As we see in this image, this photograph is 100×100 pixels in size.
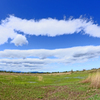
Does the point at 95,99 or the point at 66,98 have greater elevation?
the point at 95,99

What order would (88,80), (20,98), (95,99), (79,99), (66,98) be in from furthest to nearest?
(88,80) < (20,98) < (66,98) < (79,99) < (95,99)

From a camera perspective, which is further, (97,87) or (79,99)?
(97,87)

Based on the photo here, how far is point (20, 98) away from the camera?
1614cm

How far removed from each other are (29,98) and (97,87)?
428 inches

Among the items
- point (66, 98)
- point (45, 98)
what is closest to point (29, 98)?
point (45, 98)

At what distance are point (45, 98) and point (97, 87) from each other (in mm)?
8415

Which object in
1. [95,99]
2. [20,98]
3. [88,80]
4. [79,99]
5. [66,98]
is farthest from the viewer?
[88,80]

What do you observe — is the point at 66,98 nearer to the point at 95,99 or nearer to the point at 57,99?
the point at 57,99

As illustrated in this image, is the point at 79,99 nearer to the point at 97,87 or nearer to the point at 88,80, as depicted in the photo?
the point at 97,87

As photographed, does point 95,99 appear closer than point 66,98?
Yes

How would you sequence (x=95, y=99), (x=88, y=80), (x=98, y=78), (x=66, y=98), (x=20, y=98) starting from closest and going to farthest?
(x=95, y=99), (x=66, y=98), (x=20, y=98), (x=98, y=78), (x=88, y=80)

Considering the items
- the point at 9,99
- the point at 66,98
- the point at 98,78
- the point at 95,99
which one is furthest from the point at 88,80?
the point at 9,99

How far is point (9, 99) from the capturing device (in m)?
Result: 15.5

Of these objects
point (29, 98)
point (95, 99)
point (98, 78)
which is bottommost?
point (29, 98)
